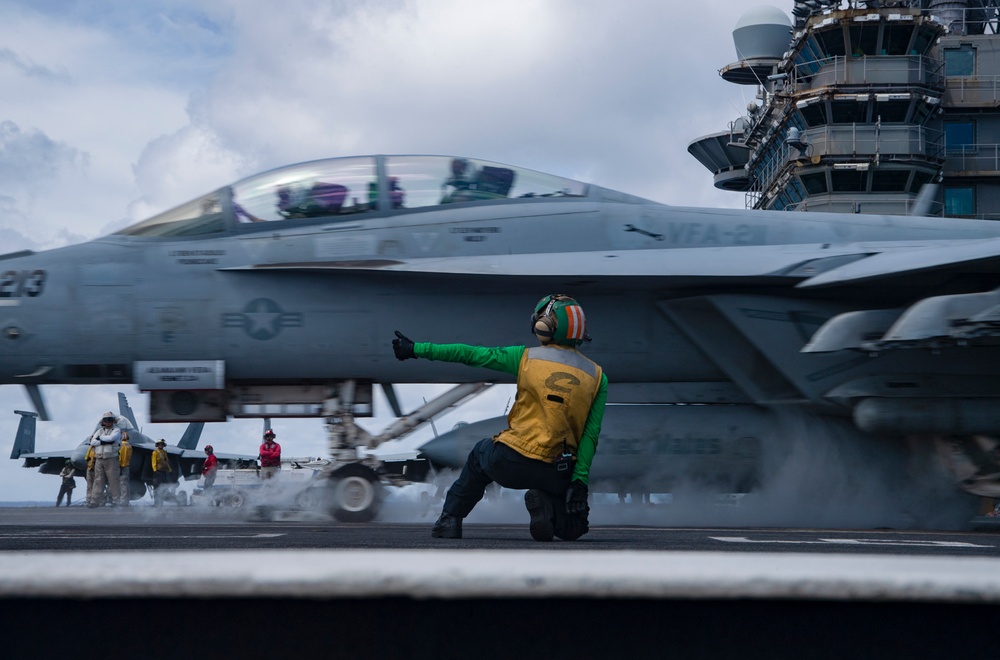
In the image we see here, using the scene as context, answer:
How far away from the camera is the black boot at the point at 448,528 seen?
21.4 ft

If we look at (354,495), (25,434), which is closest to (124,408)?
(25,434)

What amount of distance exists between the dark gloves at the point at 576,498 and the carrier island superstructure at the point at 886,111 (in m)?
33.7

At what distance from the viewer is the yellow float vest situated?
6133 millimetres

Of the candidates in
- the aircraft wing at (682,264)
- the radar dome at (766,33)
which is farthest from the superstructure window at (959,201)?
the aircraft wing at (682,264)

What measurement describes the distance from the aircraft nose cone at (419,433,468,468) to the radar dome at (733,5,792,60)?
41.9 metres

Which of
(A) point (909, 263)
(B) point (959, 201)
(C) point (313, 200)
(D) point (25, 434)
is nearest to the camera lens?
(A) point (909, 263)

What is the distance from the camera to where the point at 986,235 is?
11.3 m

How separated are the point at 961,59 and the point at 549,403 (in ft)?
133

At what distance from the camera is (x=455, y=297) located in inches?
399

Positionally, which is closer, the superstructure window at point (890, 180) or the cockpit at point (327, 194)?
the cockpit at point (327, 194)

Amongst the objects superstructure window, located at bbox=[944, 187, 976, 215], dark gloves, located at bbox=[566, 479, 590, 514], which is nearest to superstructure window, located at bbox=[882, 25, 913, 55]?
superstructure window, located at bbox=[944, 187, 976, 215]

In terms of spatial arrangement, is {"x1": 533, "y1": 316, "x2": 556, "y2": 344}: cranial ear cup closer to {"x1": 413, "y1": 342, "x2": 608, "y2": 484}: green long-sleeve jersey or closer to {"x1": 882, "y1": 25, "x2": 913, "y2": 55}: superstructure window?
{"x1": 413, "y1": 342, "x2": 608, "y2": 484}: green long-sleeve jersey

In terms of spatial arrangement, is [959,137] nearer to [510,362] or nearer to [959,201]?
[959,201]

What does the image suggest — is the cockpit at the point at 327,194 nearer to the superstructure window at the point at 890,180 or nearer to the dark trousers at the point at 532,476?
the dark trousers at the point at 532,476
